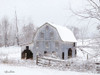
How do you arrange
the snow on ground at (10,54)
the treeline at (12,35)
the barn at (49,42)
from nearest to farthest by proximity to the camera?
the barn at (49,42)
the snow on ground at (10,54)
the treeline at (12,35)

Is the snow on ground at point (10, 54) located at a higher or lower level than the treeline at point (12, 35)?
lower

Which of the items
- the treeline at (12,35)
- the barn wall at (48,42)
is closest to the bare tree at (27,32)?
the treeline at (12,35)

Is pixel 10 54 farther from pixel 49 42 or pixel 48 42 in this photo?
pixel 49 42

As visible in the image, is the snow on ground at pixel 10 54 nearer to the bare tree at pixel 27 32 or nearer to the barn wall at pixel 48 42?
the barn wall at pixel 48 42

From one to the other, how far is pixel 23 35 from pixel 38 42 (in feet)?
137

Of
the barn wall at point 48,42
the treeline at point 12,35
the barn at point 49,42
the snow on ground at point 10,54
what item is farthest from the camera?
the treeline at point 12,35

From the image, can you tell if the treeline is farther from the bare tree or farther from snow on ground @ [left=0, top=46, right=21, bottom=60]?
snow on ground @ [left=0, top=46, right=21, bottom=60]

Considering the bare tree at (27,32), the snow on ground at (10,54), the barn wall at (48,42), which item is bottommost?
the snow on ground at (10,54)

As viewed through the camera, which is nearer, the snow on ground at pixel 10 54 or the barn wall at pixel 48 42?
the barn wall at pixel 48 42

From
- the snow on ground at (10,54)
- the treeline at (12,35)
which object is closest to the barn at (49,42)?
the snow on ground at (10,54)

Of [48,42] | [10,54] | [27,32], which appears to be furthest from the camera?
[27,32]

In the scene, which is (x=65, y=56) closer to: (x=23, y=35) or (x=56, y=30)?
(x=56, y=30)

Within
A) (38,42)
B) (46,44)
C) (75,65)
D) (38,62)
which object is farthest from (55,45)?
(75,65)

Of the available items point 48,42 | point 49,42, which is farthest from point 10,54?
point 49,42
